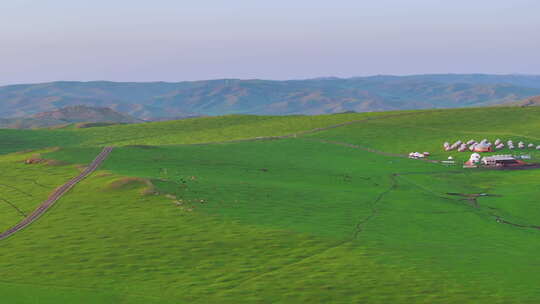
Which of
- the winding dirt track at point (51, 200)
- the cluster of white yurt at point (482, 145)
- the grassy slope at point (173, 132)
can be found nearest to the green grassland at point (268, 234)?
the winding dirt track at point (51, 200)

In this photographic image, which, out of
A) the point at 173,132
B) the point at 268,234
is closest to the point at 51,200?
the point at 268,234

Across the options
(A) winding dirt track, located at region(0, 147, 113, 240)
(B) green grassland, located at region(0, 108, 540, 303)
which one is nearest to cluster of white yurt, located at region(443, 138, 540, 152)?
(B) green grassland, located at region(0, 108, 540, 303)

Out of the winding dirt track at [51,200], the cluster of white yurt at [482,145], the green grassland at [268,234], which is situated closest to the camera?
the green grassland at [268,234]

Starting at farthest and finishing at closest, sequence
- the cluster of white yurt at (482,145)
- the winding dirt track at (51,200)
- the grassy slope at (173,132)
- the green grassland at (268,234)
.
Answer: the grassy slope at (173,132), the cluster of white yurt at (482,145), the winding dirt track at (51,200), the green grassland at (268,234)

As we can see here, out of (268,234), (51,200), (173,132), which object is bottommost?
(268,234)

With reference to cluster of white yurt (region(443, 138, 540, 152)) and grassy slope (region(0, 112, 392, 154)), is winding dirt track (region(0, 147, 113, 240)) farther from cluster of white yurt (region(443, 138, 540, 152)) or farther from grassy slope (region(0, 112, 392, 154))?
cluster of white yurt (region(443, 138, 540, 152))

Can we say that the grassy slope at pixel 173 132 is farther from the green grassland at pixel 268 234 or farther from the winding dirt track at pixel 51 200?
the winding dirt track at pixel 51 200

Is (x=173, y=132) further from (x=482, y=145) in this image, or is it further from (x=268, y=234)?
(x=268, y=234)

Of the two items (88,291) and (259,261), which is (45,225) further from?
(259,261)

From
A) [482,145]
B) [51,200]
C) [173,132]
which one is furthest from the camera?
[173,132]
